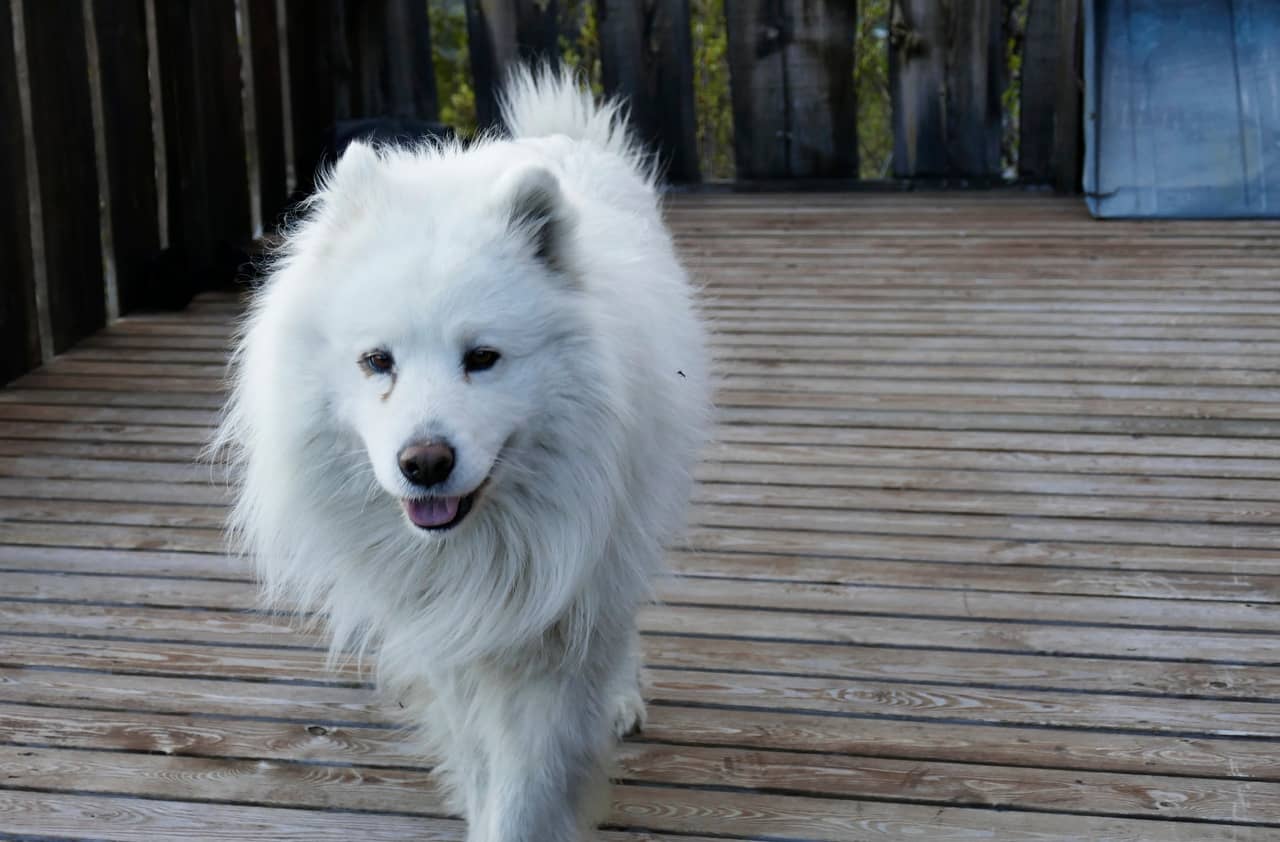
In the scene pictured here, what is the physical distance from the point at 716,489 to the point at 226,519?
1218mm

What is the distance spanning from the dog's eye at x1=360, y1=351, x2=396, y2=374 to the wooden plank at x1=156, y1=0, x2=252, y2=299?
3568mm

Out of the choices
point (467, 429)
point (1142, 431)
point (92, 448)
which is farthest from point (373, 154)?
point (1142, 431)

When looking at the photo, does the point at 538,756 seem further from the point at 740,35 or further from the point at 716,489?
the point at 740,35

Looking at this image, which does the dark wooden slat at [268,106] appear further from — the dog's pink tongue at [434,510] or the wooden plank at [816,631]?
the dog's pink tongue at [434,510]

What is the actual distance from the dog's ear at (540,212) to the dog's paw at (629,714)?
2.78ft

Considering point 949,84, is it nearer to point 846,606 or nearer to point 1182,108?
point 1182,108

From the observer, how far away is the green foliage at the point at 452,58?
27.4 feet

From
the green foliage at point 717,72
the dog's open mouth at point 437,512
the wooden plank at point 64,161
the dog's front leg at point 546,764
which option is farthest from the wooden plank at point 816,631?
the green foliage at point 717,72

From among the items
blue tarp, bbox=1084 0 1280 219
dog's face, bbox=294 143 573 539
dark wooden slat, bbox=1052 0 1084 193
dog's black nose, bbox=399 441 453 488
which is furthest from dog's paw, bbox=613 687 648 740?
dark wooden slat, bbox=1052 0 1084 193

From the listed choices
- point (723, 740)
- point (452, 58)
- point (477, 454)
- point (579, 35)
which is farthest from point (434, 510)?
point (452, 58)

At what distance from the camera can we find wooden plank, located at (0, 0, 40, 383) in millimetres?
4352

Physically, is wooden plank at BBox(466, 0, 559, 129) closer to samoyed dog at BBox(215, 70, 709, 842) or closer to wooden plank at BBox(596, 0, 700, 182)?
wooden plank at BBox(596, 0, 700, 182)

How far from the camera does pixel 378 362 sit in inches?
78.5

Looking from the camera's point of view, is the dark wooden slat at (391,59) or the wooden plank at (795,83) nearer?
the wooden plank at (795,83)
